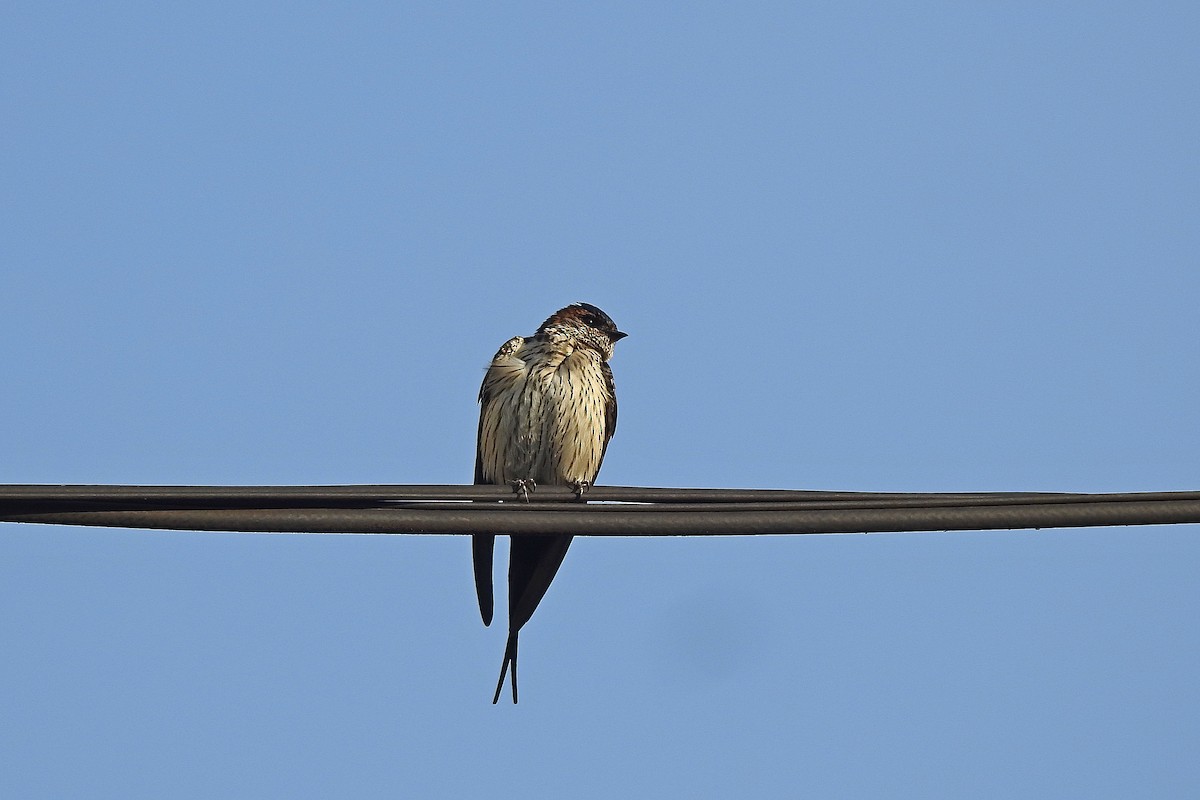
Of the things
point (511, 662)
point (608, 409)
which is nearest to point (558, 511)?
point (511, 662)

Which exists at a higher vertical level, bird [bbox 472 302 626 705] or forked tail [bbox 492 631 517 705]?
bird [bbox 472 302 626 705]

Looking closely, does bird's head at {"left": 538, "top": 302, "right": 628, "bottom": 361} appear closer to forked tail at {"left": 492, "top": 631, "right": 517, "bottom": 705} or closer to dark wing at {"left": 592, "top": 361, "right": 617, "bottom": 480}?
dark wing at {"left": 592, "top": 361, "right": 617, "bottom": 480}

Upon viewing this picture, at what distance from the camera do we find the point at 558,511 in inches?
173

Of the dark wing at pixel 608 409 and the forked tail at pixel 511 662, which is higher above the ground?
the dark wing at pixel 608 409

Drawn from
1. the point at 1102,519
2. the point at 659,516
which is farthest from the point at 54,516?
the point at 1102,519

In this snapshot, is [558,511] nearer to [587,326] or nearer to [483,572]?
[483,572]

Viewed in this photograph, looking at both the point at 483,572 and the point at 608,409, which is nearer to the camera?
the point at 483,572

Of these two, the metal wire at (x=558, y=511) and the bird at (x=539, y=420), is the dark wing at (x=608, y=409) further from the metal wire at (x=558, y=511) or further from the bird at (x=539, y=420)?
the metal wire at (x=558, y=511)

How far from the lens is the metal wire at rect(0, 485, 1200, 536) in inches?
163

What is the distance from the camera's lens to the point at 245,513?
4168 millimetres

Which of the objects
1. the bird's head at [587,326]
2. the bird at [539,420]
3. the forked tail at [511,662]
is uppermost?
the bird's head at [587,326]

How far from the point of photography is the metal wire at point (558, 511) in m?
4.13

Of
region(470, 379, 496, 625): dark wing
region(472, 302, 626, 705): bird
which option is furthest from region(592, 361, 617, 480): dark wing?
region(470, 379, 496, 625): dark wing

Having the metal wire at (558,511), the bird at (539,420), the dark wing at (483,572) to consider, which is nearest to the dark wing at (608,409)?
the bird at (539,420)
